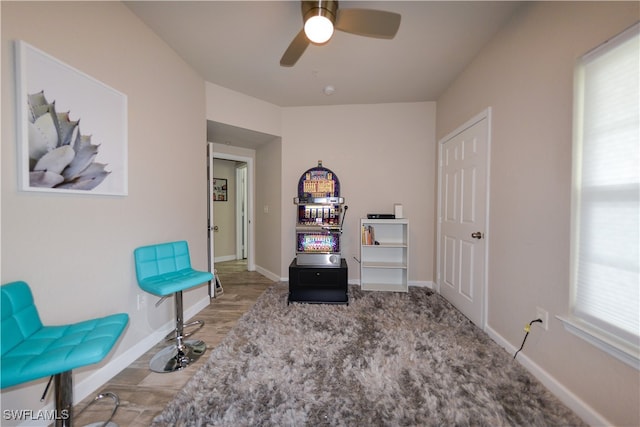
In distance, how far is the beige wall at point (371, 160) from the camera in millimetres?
3639

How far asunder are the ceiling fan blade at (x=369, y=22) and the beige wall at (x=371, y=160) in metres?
2.01

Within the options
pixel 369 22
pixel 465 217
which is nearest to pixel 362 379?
pixel 465 217

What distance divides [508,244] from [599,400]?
1049 millimetres

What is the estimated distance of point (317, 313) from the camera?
2.77m

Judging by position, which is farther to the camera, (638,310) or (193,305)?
(193,305)

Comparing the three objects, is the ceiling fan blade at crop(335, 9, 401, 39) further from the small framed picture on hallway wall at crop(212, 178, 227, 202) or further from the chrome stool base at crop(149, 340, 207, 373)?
the small framed picture on hallway wall at crop(212, 178, 227, 202)

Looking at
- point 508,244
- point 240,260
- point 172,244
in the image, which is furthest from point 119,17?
point 240,260

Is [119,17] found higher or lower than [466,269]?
higher

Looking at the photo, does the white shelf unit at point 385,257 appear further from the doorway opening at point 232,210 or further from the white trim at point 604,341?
the doorway opening at point 232,210

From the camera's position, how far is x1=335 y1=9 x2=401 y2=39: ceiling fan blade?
1569 millimetres

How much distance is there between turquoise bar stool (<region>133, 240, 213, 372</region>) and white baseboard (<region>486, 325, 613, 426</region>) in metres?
2.49

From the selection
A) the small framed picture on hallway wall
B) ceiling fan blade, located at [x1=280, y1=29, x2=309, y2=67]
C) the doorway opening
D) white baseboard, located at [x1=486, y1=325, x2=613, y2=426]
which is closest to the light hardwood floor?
white baseboard, located at [x1=486, y1=325, x2=613, y2=426]

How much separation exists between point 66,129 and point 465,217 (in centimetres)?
340

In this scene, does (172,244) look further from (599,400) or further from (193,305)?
(599,400)
